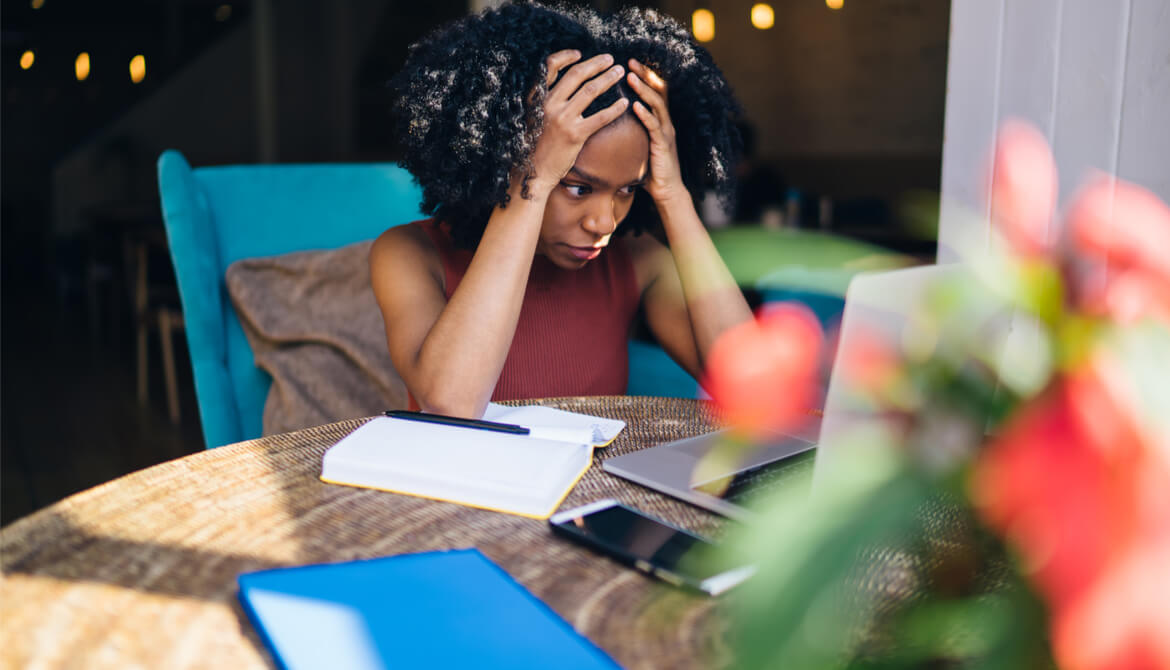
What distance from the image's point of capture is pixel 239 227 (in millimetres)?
1560

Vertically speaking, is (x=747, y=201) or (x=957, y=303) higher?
(x=957, y=303)

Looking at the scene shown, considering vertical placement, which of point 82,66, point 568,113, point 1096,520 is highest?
point 82,66

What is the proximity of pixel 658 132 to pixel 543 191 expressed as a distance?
0.20 meters

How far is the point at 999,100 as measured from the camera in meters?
1.37

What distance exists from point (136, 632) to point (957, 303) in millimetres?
491

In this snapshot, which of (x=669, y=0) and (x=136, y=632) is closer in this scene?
(x=136, y=632)

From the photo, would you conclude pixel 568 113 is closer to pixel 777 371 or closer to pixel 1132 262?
pixel 777 371

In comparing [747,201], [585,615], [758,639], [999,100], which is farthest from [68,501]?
[747,201]

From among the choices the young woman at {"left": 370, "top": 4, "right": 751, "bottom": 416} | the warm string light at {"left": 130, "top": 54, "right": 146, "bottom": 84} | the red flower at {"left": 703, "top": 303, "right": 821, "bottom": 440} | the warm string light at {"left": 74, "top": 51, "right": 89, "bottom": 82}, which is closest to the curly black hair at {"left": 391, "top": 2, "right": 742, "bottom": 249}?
the young woman at {"left": 370, "top": 4, "right": 751, "bottom": 416}

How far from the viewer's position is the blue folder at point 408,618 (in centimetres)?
47

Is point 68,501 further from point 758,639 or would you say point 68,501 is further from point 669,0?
point 669,0

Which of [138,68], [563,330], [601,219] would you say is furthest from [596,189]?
[138,68]

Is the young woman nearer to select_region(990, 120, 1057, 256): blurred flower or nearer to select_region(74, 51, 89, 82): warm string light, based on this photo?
select_region(990, 120, 1057, 256): blurred flower

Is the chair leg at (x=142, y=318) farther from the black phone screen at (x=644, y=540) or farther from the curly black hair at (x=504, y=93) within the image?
the black phone screen at (x=644, y=540)
